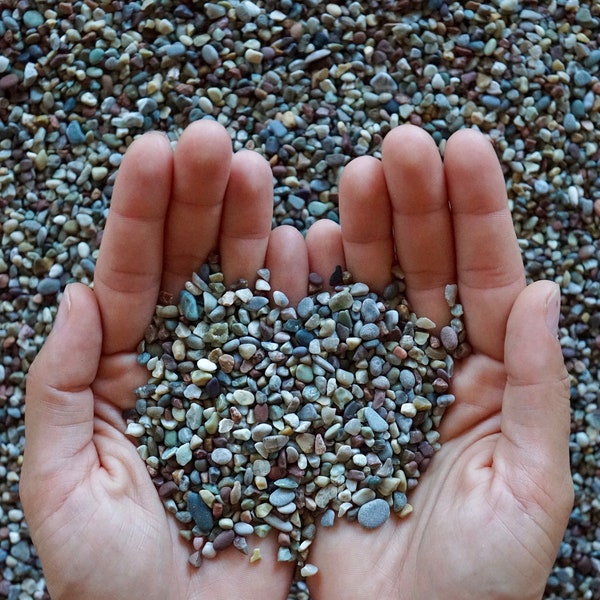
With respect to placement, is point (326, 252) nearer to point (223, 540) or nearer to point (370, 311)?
point (370, 311)

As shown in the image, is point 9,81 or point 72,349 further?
point 9,81

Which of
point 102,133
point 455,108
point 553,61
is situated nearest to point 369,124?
point 455,108

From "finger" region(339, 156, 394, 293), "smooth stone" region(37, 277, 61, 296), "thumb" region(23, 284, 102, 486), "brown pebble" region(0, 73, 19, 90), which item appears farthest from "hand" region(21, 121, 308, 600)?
"brown pebble" region(0, 73, 19, 90)

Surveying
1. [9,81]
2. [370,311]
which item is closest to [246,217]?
[370,311]

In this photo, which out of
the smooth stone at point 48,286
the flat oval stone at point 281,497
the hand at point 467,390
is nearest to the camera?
the hand at point 467,390

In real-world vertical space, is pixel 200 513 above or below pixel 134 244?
below

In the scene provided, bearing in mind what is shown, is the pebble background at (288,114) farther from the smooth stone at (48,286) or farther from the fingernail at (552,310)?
the fingernail at (552,310)

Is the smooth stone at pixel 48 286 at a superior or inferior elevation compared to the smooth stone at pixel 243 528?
superior

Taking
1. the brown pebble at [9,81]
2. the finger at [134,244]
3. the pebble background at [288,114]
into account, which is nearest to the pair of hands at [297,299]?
the finger at [134,244]
